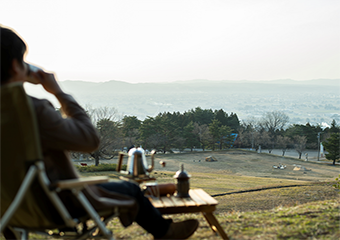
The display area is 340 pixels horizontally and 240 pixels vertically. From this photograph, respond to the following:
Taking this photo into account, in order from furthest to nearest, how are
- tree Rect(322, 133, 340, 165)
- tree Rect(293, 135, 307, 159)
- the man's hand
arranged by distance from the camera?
tree Rect(293, 135, 307, 159) < tree Rect(322, 133, 340, 165) < the man's hand

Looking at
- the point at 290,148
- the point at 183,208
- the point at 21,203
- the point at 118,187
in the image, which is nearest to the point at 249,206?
the point at 183,208

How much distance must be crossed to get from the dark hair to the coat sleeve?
17 centimetres

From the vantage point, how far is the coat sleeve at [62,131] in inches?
51.2

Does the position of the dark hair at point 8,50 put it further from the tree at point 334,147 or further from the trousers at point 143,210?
the tree at point 334,147

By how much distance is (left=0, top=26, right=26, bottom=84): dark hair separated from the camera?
4.37ft

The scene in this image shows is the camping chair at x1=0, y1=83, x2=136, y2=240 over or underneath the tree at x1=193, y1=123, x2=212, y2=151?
over

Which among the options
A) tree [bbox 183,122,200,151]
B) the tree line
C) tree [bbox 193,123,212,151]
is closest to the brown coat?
the tree line

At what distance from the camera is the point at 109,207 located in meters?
1.45

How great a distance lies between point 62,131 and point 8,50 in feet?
1.41

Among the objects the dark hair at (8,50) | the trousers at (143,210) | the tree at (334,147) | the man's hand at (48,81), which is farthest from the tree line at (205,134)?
the dark hair at (8,50)

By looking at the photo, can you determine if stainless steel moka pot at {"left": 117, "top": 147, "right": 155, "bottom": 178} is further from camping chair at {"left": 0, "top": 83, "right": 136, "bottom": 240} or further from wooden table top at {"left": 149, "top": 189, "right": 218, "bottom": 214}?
camping chair at {"left": 0, "top": 83, "right": 136, "bottom": 240}

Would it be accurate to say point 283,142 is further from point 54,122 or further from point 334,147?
point 54,122

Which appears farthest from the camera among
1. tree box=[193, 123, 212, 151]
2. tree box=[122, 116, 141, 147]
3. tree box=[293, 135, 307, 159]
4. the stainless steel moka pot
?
tree box=[193, 123, 212, 151]

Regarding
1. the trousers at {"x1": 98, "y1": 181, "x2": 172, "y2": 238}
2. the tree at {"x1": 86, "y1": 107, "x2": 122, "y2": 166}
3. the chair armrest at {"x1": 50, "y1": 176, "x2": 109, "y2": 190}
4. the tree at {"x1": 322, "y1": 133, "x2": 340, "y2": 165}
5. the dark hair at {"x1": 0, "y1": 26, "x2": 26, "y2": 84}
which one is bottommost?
the tree at {"x1": 322, "y1": 133, "x2": 340, "y2": 165}
